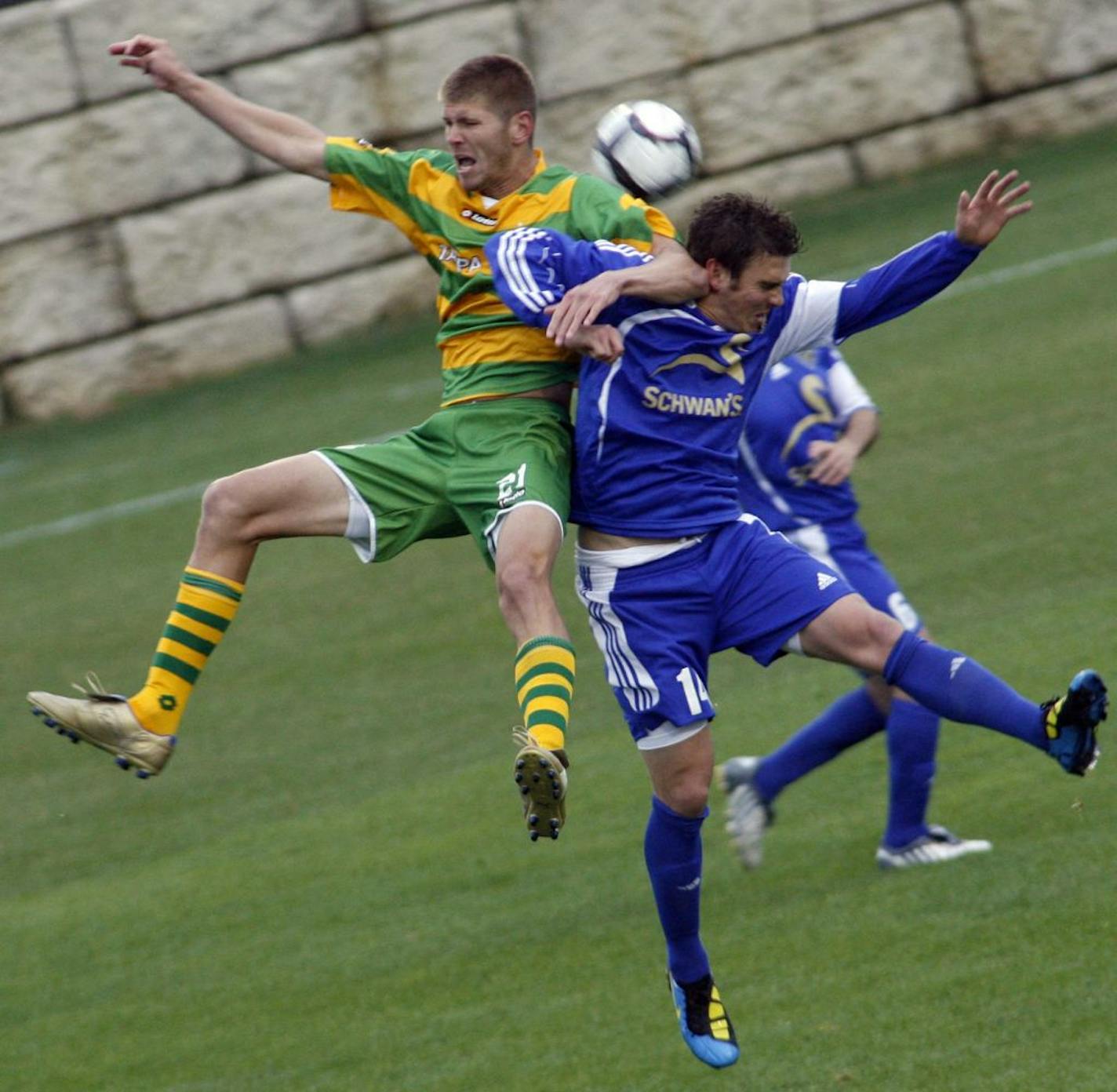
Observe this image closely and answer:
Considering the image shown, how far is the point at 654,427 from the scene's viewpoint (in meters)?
5.77

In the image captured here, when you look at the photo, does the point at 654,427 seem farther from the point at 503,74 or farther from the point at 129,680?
the point at 129,680

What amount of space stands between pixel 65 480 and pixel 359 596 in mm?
4041

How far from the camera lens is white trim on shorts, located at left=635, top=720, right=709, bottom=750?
573cm

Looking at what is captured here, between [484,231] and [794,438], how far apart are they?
5.77 feet

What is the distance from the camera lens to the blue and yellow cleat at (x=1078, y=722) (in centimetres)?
511

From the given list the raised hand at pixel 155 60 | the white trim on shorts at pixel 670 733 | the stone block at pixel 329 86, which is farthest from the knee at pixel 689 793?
the stone block at pixel 329 86

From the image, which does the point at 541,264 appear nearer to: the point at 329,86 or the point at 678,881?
the point at 678,881

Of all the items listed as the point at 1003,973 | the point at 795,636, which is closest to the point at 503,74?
the point at 795,636

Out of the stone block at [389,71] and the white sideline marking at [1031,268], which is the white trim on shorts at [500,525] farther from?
the stone block at [389,71]

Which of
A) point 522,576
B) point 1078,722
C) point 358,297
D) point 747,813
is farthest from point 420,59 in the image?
point 1078,722

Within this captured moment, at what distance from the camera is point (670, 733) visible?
18.9 ft

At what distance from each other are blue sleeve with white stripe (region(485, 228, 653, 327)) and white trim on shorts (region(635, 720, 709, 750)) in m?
1.17

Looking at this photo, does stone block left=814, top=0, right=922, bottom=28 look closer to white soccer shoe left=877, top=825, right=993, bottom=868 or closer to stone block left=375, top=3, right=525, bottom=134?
stone block left=375, top=3, right=525, bottom=134

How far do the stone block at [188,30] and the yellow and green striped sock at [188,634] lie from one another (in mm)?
11090
